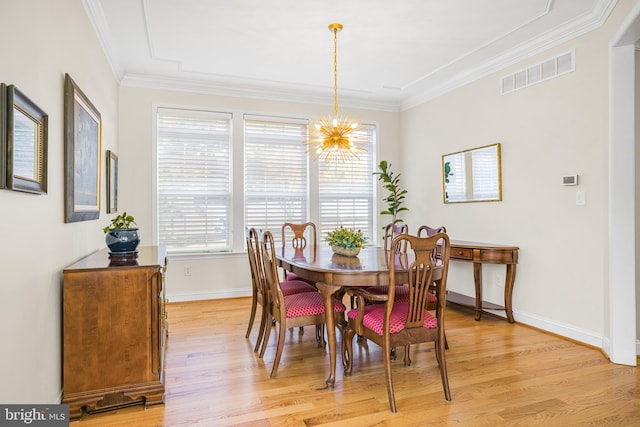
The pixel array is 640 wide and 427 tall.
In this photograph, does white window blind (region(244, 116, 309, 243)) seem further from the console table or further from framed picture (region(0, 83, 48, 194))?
framed picture (region(0, 83, 48, 194))

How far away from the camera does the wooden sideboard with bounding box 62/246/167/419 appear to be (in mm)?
2133

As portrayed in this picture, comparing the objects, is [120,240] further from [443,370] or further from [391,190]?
[391,190]

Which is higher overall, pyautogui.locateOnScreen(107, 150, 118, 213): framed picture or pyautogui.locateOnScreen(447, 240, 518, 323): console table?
pyautogui.locateOnScreen(107, 150, 118, 213): framed picture

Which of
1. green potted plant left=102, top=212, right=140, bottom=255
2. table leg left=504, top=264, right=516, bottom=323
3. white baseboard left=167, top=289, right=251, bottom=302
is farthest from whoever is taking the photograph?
white baseboard left=167, top=289, right=251, bottom=302

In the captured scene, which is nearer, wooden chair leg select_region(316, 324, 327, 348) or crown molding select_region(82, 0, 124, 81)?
crown molding select_region(82, 0, 124, 81)

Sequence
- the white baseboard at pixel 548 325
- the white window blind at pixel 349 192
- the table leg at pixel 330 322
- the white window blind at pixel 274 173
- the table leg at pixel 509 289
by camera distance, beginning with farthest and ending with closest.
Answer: the white window blind at pixel 349 192 → the white window blind at pixel 274 173 → the table leg at pixel 509 289 → the white baseboard at pixel 548 325 → the table leg at pixel 330 322

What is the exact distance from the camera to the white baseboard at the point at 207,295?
4809 mm

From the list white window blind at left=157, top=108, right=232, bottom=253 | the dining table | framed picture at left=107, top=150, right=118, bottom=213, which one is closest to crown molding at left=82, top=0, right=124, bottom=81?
white window blind at left=157, top=108, right=232, bottom=253

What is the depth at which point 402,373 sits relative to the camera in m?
2.76

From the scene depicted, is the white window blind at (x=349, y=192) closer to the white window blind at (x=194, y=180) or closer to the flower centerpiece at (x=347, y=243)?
the white window blind at (x=194, y=180)

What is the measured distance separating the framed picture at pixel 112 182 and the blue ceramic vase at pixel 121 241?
1.29 metres

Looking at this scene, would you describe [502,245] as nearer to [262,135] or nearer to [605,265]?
[605,265]

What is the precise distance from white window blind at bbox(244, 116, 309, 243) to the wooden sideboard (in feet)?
9.67

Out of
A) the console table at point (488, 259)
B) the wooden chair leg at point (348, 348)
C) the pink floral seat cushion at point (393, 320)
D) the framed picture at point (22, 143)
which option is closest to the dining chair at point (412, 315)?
the pink floral seat cushion at point (393, 320)
